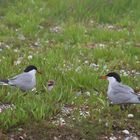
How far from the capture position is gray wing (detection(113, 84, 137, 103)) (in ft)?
35.9

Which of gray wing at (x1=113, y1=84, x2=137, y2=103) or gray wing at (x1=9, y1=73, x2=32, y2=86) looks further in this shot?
gray wing at (x1=9, y1=73, x2=32, y2=86)

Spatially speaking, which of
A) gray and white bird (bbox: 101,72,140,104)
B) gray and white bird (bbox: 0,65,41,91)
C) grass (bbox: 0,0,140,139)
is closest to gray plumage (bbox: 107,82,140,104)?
gray and white bird (bbox: 101,72,140,104)

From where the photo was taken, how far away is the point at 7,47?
52.6 ft

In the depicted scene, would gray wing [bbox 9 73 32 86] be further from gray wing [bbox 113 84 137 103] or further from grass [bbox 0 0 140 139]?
gray wing [bbox 113 84 137 103]

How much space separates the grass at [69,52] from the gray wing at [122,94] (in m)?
0.24

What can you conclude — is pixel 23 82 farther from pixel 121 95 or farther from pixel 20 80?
pixel 121 95

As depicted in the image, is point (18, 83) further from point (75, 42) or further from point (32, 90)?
point (75, 42)

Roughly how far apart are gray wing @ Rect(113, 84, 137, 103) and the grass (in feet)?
0.80

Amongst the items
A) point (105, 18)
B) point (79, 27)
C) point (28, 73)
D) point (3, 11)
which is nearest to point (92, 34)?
point (79, 27)

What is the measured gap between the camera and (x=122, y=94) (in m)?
11.1

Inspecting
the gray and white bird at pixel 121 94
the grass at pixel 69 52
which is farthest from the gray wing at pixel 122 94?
the grass at pixel 69 52

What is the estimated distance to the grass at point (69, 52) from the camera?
1071cm

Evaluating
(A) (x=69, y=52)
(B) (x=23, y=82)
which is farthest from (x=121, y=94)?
(A) (x=69, y=52)

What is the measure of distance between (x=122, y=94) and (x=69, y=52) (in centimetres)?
481
